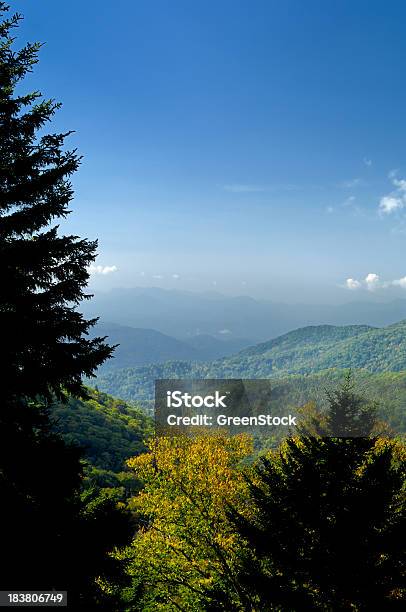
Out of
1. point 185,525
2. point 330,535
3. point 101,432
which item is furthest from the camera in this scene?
point 101,432

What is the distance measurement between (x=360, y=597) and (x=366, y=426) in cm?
1334

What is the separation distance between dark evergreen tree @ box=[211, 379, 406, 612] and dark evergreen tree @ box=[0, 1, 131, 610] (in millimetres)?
2912

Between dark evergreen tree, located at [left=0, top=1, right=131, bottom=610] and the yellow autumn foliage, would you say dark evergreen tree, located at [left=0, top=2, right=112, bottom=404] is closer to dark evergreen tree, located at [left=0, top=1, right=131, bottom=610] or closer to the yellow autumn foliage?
dark evergreen tree, located at [left=0, top=1, right=131, bottom=610]

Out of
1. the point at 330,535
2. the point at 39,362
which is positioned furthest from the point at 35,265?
the point at 330,535

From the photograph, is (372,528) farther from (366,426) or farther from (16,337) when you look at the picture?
(366,426)

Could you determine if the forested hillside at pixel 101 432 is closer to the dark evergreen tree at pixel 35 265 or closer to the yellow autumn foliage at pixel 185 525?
the yellow autumn foliage at pixel 185 525

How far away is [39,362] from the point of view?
8727 millimetres

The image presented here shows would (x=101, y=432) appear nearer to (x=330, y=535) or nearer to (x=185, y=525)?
(x=185, y=525)

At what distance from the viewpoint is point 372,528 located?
7.09 meters

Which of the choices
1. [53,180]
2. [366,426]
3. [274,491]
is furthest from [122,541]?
[366,426]

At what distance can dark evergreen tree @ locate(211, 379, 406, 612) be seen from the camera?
22.5ft

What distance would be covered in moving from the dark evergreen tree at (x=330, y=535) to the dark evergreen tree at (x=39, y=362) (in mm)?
2912

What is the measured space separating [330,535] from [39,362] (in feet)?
21.5

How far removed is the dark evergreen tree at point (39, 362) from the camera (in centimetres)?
779
